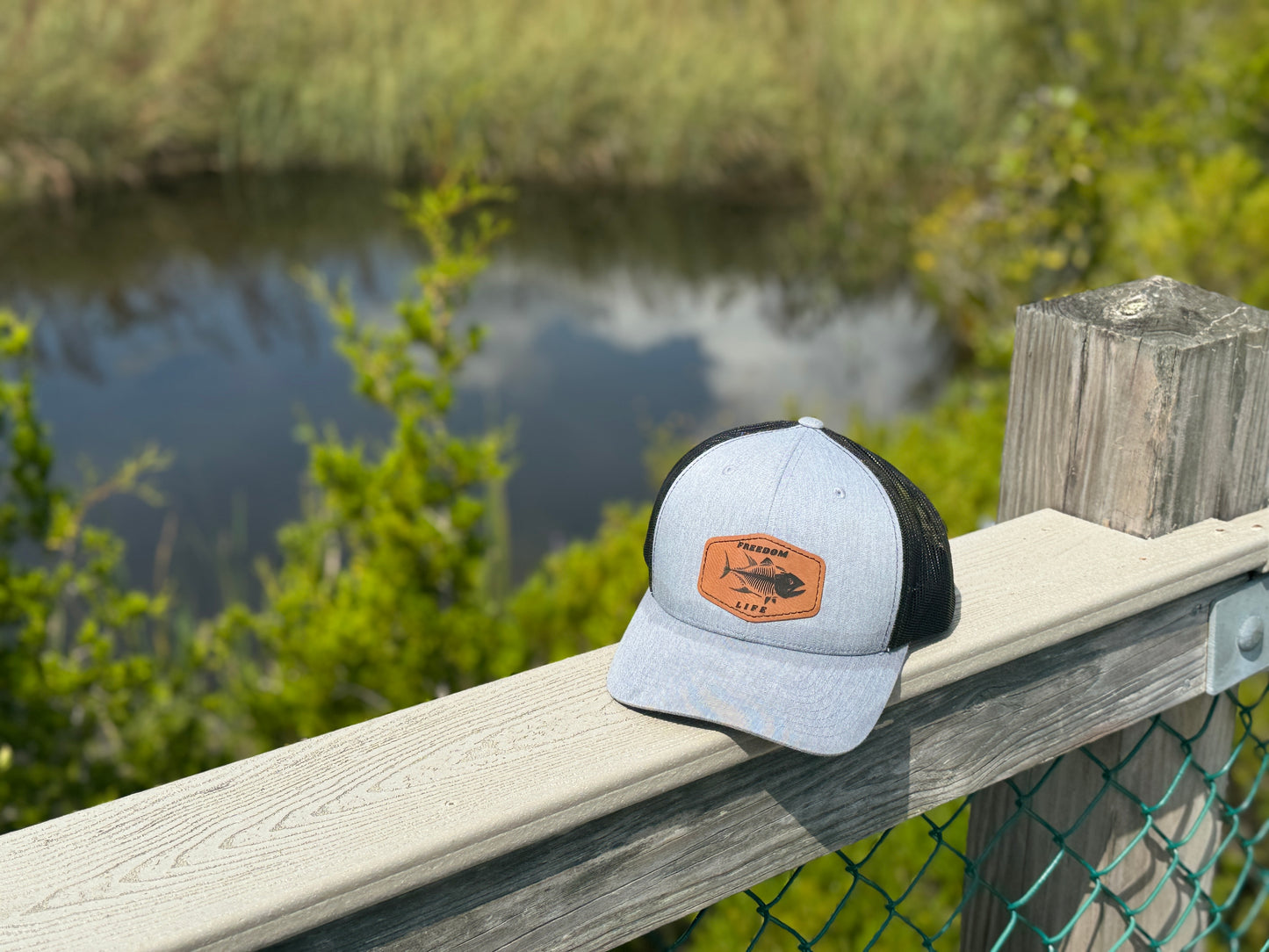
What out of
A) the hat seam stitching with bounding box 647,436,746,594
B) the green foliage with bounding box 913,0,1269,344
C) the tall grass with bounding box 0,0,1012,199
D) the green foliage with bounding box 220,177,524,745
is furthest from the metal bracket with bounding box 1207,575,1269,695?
the tall grass with bounding box 0,0,1012,199

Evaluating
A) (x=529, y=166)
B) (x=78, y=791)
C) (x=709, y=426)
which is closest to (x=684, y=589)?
(x=78, y=791)

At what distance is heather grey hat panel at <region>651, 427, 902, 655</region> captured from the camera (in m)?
0.86

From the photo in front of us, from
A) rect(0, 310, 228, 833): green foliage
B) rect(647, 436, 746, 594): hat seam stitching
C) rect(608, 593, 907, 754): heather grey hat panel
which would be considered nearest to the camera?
rect(608, 593, 907, 754): heather grey hat panel

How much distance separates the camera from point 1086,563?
94 cm

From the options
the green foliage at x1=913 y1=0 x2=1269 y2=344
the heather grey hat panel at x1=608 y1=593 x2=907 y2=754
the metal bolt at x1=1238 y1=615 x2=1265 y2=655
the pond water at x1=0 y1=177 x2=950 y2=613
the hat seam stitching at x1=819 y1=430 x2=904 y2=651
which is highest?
the hat seam stitching at x1=819 y1=430 x2=904 y2=651

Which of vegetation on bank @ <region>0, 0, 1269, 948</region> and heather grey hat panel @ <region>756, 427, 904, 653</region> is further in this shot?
vegetation on bank @ <region>0, 0, 1269, 948</region>

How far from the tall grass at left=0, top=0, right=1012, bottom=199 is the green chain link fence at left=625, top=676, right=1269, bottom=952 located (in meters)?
5.16

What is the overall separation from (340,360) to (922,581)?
5160mm

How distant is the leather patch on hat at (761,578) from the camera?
0.87 metres

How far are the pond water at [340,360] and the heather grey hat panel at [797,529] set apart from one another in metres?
3.25

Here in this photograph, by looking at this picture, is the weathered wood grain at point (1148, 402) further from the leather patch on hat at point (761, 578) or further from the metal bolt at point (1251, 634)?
the leather patch on hat at point (761, 578)

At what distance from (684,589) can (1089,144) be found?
15.5 feet

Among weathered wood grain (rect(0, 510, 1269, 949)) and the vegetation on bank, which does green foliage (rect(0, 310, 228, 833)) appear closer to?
the vegetation on bank

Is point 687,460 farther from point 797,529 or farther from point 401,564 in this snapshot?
point 401,564
